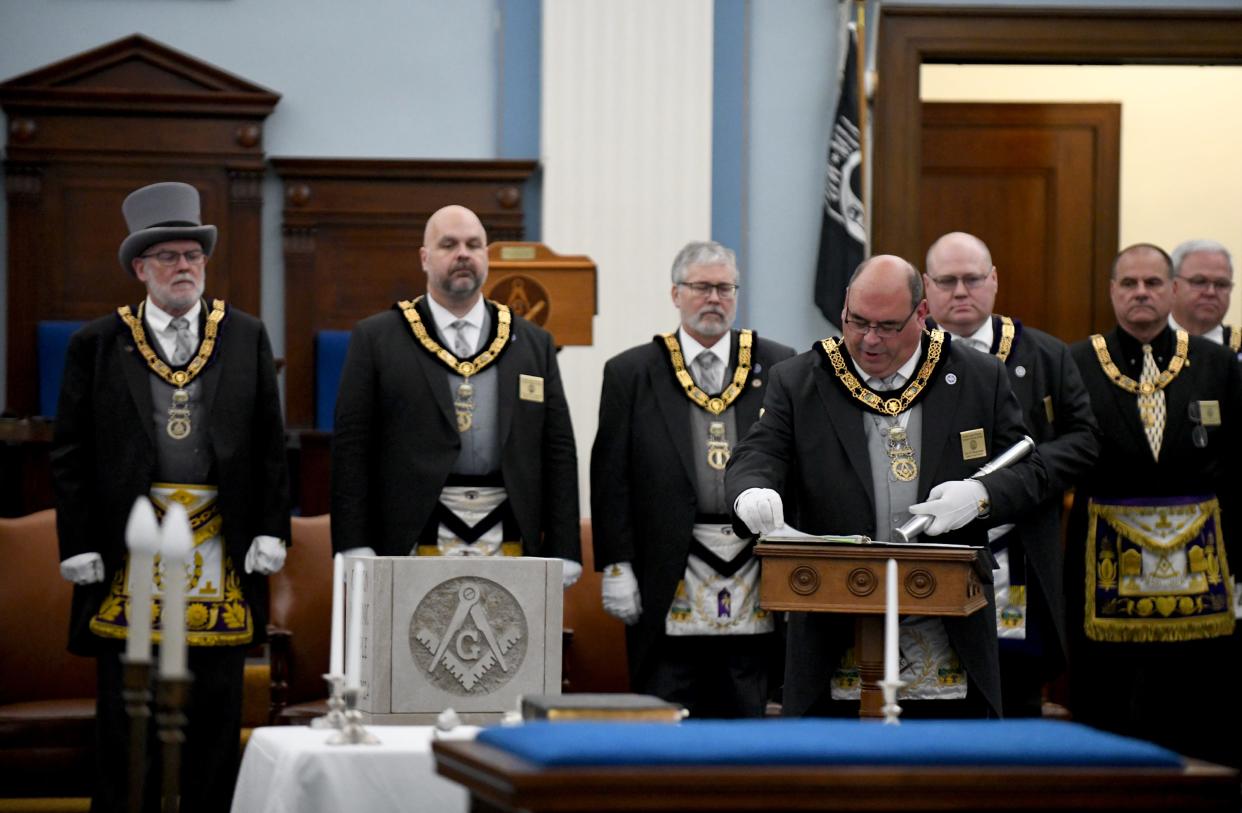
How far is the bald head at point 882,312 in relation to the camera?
3.64m

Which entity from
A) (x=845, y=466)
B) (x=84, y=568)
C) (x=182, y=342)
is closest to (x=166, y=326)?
(x=182, y=342)

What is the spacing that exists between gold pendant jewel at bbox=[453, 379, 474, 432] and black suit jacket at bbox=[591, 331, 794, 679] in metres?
0.42

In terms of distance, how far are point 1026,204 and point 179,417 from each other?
20.3ft

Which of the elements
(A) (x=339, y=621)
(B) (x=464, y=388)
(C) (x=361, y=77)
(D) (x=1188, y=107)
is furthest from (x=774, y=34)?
(A) (x=339, y=621)

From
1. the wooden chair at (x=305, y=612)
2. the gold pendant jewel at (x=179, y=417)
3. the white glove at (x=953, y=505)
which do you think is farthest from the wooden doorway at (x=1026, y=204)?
the white glove at (x=953, y=505)

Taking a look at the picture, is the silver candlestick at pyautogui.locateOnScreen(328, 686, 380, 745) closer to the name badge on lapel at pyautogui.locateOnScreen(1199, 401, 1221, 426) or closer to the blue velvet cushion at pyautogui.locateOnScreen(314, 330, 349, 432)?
the name badge on lapel at pyautogui.locateOnScreen(1199, 401, 1221, 426)

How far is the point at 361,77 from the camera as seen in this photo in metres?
8.09

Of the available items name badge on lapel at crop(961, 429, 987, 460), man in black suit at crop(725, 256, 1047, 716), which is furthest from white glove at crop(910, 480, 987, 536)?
name badge on lapel at crop(961, 429, 987, 460)

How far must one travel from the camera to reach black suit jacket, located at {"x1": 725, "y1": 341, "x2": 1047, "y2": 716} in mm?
3605

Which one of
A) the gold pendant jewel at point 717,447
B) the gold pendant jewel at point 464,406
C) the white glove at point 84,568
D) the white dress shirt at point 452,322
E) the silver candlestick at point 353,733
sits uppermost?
the white dress shirt at point 452,322

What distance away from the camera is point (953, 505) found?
140 inches

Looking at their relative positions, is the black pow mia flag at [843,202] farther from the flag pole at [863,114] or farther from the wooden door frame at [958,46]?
the wooden door frame at [958,46]

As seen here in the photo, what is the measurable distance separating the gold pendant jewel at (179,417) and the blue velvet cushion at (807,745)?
2870 millimetres

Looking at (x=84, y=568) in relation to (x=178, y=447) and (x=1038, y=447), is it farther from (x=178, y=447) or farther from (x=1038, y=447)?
(x=1038, y=447)
